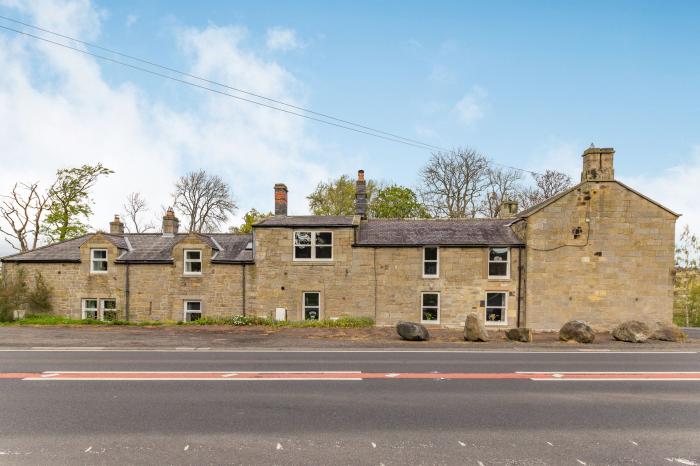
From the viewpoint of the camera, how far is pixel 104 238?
22078 millimetres

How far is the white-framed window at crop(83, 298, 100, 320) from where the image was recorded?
2192 cm

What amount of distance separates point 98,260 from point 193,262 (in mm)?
5767

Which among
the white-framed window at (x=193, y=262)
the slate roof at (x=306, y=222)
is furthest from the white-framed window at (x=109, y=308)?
the slate roof at (x=306, y=222)

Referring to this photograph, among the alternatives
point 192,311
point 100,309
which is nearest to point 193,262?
point 192,311

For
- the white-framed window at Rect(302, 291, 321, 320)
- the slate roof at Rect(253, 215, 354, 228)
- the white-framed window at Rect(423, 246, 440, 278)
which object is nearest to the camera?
the white-framed window at Rect(423, 246, 440, 278)

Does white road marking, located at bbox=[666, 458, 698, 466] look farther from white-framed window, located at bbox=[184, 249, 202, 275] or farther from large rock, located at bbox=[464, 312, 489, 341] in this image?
white-framed window, located at bbox=[184, 249, 202, 275]

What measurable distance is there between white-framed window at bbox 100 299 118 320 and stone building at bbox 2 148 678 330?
0.24 feet

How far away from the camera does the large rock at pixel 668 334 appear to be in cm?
1598

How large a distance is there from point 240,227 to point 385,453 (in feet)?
128

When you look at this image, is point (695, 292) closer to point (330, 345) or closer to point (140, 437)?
point (330, 345)

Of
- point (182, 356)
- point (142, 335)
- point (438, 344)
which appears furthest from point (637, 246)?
point (142, 335)

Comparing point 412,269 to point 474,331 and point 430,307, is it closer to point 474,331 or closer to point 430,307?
point 430,307

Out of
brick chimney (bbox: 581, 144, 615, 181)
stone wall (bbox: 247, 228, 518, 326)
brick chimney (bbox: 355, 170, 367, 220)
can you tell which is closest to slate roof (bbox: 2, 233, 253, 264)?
stone wall (bbox: 247, 228, 518, 326)

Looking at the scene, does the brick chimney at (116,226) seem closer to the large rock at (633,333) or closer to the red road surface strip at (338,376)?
the red road surface strip at (338,376)
